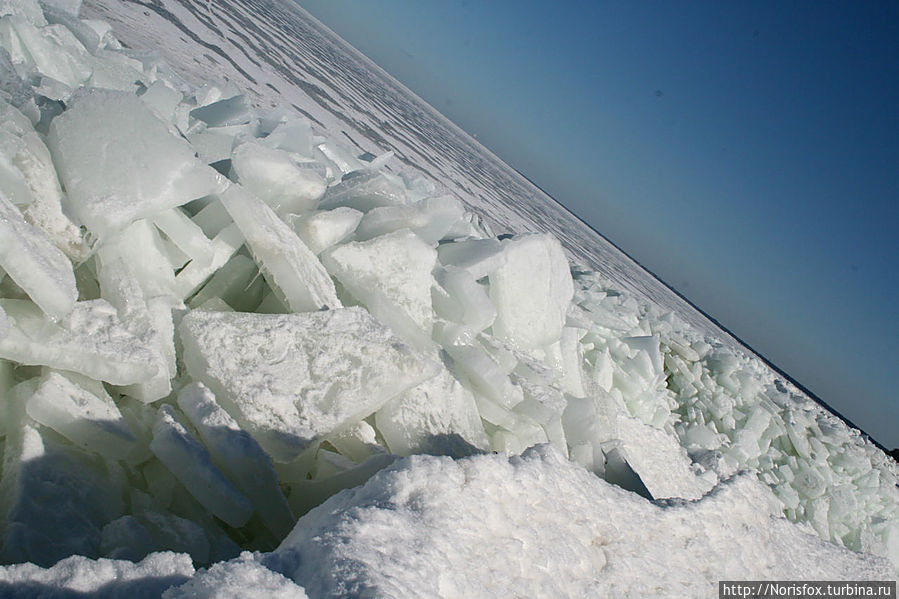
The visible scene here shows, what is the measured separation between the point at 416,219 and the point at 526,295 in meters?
0.54

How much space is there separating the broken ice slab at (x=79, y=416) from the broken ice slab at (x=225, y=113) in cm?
182

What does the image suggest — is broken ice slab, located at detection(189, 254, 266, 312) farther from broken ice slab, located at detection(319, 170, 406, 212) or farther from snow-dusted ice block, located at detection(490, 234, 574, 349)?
snow-dusted ice block, located at detection(490, 234, 574, 349)

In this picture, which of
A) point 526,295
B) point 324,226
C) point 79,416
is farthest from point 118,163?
point 526,295

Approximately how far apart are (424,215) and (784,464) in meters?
3.20

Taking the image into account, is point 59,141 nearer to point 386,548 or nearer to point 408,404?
point 408,404

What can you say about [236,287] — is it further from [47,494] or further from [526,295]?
[526,295]

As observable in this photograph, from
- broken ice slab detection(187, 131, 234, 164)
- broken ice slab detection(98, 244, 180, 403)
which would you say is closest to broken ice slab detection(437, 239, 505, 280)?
broken ice slab detection(187, 131, 234, 164)

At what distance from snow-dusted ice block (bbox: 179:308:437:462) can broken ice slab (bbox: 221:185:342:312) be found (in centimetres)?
16

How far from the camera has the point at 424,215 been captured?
88.5 inches

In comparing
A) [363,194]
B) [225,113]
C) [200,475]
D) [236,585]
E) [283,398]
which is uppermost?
[363,194]

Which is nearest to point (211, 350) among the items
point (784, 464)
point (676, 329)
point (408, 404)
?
point (408, 404)

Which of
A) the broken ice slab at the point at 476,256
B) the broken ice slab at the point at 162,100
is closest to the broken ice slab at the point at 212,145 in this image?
the broken ice slab at the point at 162,100

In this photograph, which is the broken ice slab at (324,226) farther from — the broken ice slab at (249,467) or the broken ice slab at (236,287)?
the broken ice slab at (249,467)

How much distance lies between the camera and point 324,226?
1990 mm
